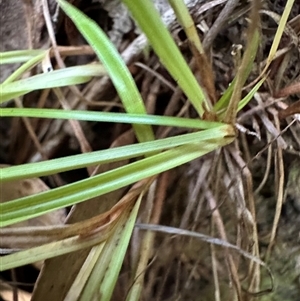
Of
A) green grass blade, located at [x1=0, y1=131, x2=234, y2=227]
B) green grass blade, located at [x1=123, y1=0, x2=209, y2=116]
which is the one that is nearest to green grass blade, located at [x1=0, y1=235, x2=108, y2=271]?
green grass blade, located at [x1=0, y1=131, x2=234, y2=227]

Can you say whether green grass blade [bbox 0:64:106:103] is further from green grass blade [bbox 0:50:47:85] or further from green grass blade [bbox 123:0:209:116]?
green grass blade [bbox 123:0:209:116]

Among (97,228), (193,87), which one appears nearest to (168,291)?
(97,228)

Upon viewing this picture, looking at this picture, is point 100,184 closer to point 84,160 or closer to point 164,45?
point 84,160

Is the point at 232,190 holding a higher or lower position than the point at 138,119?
lower

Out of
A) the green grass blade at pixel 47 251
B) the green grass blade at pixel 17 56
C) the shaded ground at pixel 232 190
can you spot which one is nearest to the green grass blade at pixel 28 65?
the green grass blade at pixel 17 56

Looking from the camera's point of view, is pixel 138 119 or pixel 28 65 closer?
pixel 138 119

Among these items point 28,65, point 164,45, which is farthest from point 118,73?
point 28,65

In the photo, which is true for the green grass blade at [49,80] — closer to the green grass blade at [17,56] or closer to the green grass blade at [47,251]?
the green grass blade at [17,56]
